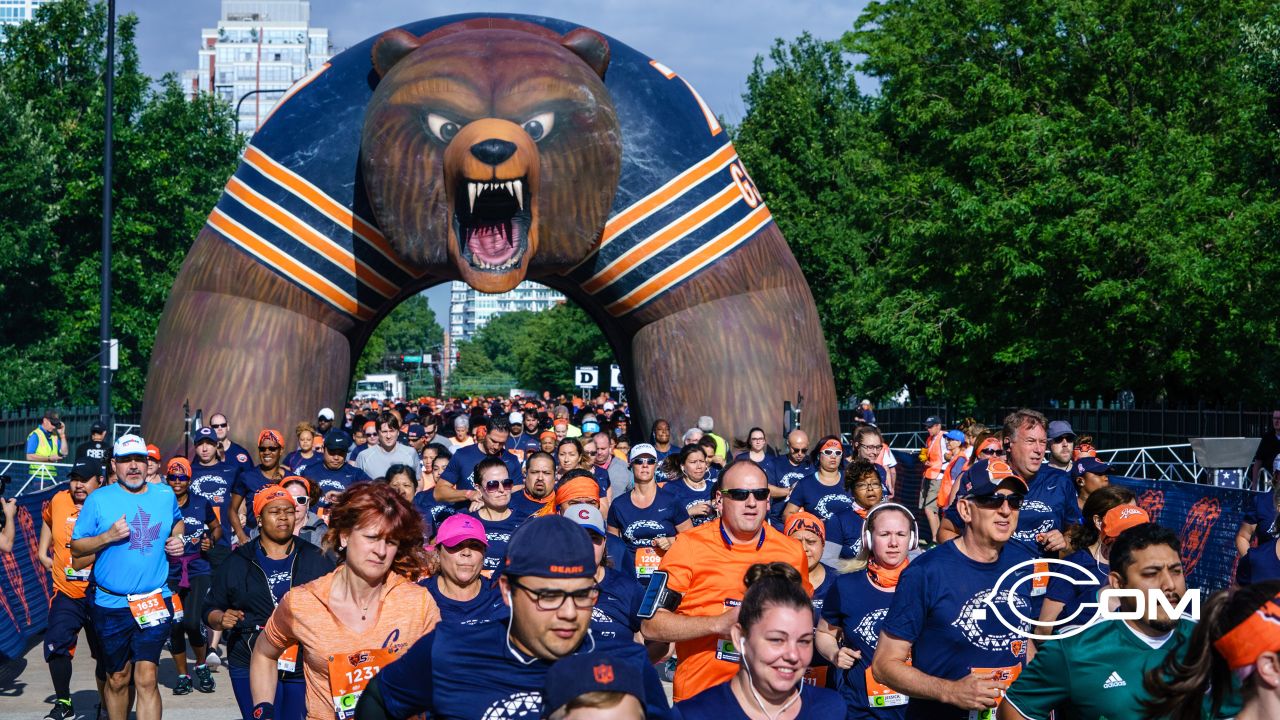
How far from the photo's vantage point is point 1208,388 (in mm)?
27656

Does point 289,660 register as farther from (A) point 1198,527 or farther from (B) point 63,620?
(A) point 1198,527

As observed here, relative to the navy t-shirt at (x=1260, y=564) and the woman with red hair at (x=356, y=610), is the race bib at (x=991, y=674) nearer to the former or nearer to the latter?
the woman with red hair at (x=356, y=610)

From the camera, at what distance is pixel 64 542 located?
1028 centimetres

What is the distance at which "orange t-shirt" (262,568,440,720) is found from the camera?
5.62 meters

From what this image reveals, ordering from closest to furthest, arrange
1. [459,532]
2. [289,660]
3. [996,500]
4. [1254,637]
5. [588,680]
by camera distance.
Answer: [588,680]
[1254,637]
[996,500]
[289,660]
[459,532]

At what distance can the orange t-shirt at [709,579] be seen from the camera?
6.38 metres

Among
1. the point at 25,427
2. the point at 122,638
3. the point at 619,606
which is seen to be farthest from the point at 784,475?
the point at 25,427

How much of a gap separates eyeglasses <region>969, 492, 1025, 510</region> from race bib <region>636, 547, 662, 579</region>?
4327mm

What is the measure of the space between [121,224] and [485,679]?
110 feet

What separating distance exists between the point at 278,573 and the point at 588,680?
4507 mm

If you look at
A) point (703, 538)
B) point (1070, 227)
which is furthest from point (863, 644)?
point (1070, 227)

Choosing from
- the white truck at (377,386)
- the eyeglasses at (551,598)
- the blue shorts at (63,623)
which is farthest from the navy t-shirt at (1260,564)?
the white truck at (377,386)

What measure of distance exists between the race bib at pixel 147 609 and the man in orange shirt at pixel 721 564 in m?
3.72

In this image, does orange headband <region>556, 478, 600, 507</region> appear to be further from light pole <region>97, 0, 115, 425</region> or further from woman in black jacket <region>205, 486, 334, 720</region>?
light pole <region>97, 0, 115, 425</region>
